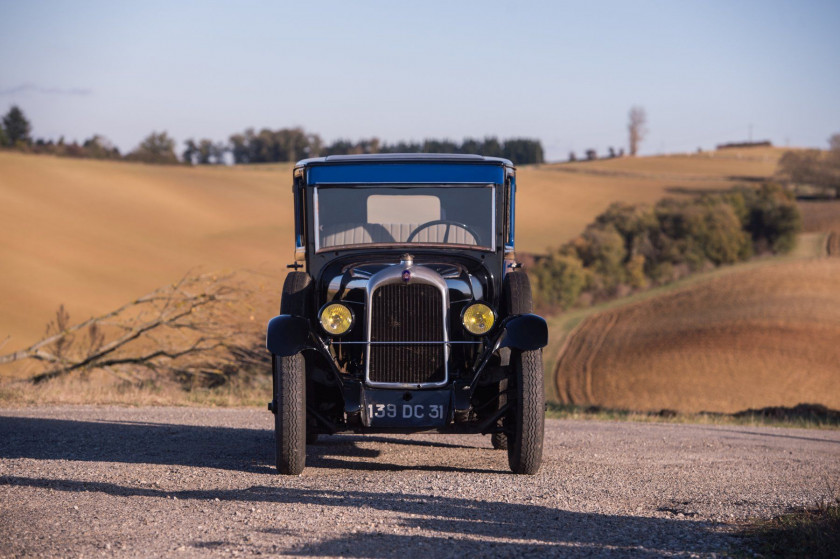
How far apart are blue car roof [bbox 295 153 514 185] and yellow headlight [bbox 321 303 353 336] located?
143cm

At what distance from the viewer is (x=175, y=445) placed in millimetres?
9156

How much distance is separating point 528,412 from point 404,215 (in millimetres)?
2259

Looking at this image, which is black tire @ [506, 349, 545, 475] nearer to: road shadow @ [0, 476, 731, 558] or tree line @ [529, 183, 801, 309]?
road shadow @ [0, 476, 731, 558]

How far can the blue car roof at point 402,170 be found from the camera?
852cm

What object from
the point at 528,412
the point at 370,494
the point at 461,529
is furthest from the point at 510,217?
the point at 461,529

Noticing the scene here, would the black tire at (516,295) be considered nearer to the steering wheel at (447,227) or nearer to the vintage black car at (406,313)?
the vintage black car at (406,313)

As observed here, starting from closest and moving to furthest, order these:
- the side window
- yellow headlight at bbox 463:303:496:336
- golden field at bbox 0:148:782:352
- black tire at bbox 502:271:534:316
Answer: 1. yellow headlight at bbox 463:303:496:336
2. black tire at bbox 502:271:534:316
3. the side window
4. golden field at bbox 0:148:782:352

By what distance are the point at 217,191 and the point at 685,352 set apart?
38553 millimetres

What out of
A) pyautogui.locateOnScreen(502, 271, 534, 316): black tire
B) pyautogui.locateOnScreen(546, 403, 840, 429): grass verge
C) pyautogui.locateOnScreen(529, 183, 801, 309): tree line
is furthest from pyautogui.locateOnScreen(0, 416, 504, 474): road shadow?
pyautogui.locateOnScreen(529, 183, 801, 309): tree line

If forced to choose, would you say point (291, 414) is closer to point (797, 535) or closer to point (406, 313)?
point (406, 313)

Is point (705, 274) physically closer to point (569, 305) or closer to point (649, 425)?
point (569, 305)

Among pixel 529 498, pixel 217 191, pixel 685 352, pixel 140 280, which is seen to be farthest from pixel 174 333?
pixel 217 191

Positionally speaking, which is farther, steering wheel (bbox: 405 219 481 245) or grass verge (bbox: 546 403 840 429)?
grass verge (bbox: 546 403 840 429)

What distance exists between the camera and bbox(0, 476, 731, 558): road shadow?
5160 millimetres
